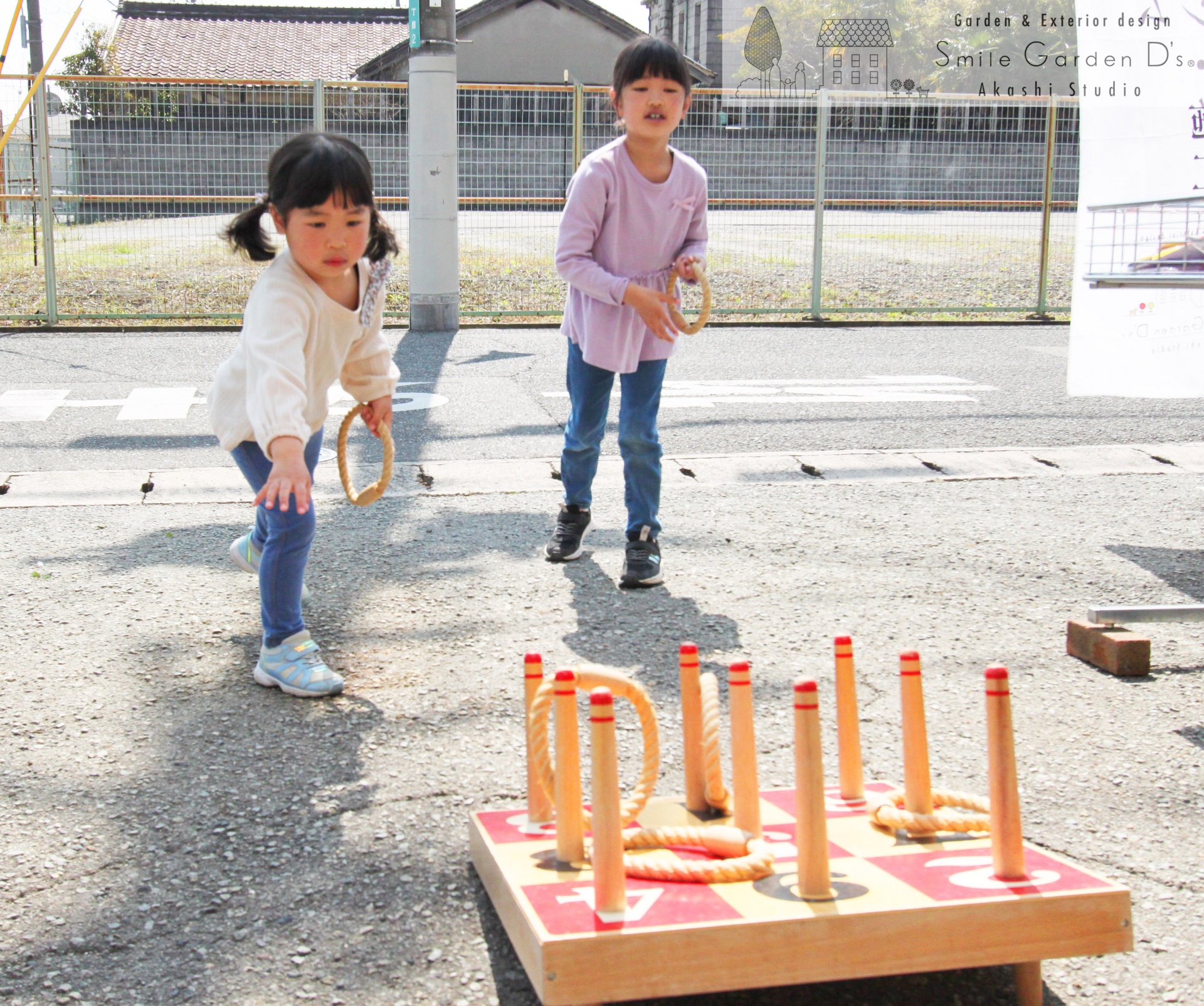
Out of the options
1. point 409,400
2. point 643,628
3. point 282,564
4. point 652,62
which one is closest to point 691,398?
point 409,400

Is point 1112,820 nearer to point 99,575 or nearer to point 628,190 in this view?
point 628,190

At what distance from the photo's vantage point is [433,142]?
10297 mm

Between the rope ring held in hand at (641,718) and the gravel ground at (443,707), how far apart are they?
30 cm

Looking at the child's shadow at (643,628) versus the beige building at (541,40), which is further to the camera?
the beige building at (541,40)

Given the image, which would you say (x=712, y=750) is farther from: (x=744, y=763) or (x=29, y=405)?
(x=29, y=405)

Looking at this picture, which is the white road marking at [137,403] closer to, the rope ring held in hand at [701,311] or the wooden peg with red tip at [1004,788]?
the rope ring held in hand at [701,311]

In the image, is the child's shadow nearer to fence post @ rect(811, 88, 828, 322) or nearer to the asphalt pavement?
the asphalt pavement

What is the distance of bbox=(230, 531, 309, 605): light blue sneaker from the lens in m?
4.03

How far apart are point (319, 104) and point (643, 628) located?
28.0 ft

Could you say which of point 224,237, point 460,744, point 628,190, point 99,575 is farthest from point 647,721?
point 99,575

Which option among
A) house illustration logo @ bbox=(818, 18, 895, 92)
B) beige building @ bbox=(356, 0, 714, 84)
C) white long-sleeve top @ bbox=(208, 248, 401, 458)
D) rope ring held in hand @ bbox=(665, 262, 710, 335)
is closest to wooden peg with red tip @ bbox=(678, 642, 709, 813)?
white long-sleeve top @ bbox=(208, 248, 401, 458)

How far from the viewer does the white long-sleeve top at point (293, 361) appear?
3006mm

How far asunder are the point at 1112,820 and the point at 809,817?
3.36 feet

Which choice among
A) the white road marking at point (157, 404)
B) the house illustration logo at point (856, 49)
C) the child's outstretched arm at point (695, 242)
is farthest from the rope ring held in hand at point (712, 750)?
the house illustration logo at point (856, 49)
